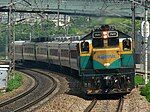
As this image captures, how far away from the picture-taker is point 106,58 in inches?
843

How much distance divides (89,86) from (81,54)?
1.75 m

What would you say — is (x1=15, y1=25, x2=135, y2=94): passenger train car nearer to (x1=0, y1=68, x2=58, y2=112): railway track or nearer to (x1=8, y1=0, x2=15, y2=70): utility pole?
(x1=0, y1=68, x2=58, y2=112): railway track

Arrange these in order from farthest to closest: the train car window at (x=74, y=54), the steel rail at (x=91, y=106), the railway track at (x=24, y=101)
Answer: the train car window at (x=74, y=54) < the railway track at (x=24, y=101) < the steel rail at (x=91, y=106)

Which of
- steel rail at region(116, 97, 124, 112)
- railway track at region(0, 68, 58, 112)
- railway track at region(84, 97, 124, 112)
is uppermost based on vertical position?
steel rail at region(116, 97, 124, 112)

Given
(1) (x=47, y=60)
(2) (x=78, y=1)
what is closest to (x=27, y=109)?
(1) (x=47, y=60)

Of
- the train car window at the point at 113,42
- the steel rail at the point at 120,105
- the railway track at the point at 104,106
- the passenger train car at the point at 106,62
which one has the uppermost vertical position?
the train car window at the point at 113,42

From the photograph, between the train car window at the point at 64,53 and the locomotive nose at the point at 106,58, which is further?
the train car window at the point at 64,53

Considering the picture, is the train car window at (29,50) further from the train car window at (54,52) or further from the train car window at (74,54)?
the train car window at (74,54)

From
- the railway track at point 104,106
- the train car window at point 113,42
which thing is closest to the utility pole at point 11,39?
the train car window at point 113,42

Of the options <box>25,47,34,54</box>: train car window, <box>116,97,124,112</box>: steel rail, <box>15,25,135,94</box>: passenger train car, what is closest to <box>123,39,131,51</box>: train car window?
<box>15,25,135,94</box>: passenger train car

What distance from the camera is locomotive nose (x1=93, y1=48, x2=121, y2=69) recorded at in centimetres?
2144

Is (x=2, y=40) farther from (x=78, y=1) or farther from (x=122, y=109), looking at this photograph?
(x=122, y=109)

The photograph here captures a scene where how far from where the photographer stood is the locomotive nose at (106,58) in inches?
844

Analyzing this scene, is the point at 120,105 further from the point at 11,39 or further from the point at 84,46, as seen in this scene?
the point at 11,39
